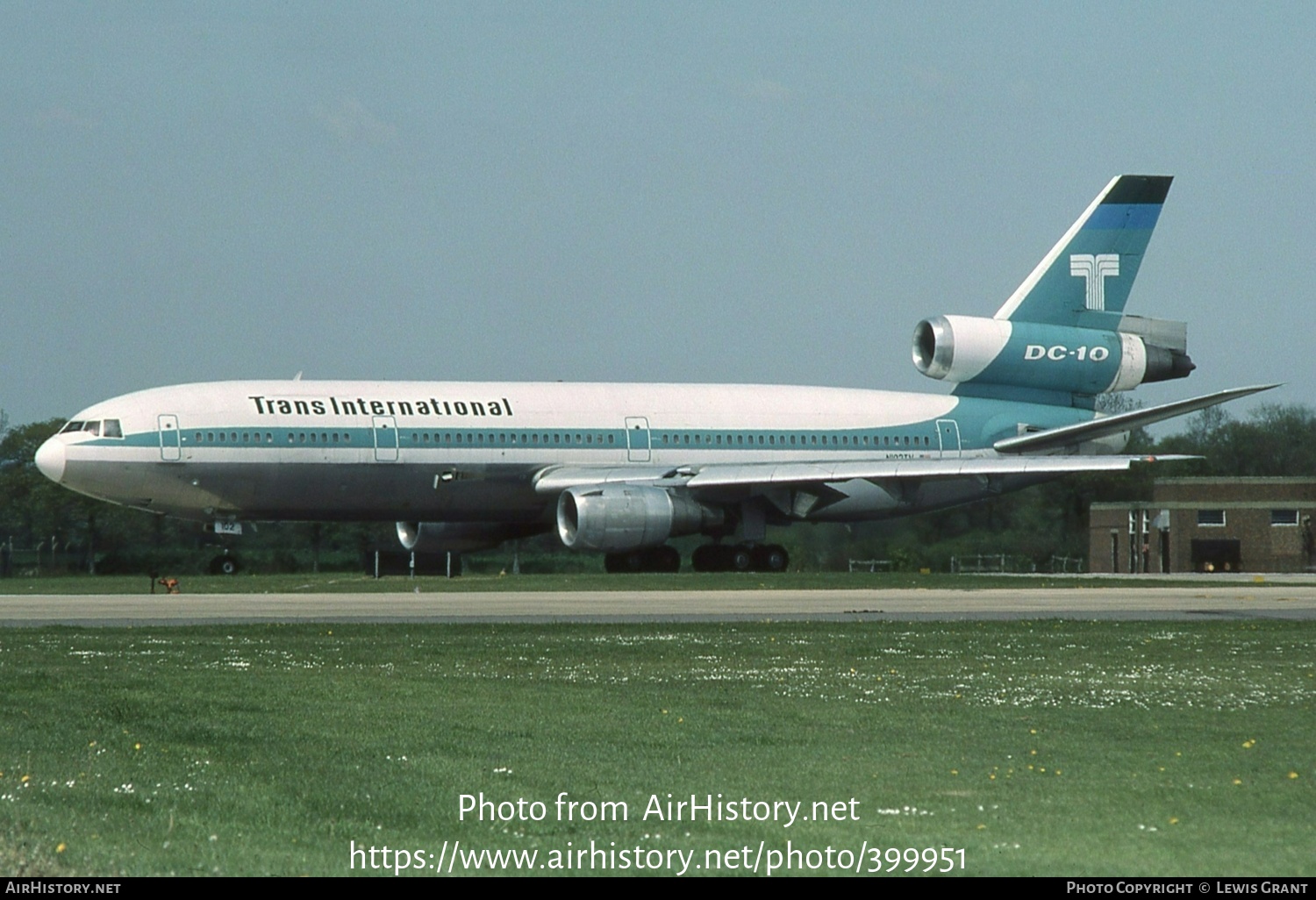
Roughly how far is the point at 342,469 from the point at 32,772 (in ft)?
95.0

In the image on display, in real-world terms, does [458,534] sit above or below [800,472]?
below

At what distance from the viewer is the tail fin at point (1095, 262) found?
45.8 m

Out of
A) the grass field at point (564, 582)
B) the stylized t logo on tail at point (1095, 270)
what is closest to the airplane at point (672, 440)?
the stylized t logo on tail at point (1095, 270)

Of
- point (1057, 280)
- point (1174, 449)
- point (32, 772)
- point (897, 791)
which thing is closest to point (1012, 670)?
point (897, 791)

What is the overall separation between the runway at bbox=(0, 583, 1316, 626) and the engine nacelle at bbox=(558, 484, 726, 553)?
5847mm

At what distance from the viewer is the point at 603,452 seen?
41125 millimetres

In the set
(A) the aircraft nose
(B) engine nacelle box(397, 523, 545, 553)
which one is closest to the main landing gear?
(B) engine nacelle box(397, 523, 545, 553)

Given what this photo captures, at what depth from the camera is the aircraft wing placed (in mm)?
39438

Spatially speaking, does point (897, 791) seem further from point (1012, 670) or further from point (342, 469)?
point (342, 469)

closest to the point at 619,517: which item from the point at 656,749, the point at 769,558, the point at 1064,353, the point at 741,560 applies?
the point at 741,560

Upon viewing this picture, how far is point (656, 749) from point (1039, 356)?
119ft

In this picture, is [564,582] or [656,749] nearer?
[656,749]

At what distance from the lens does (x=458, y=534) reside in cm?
4428

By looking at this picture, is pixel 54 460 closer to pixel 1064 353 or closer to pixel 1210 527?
pixel 1064 353
